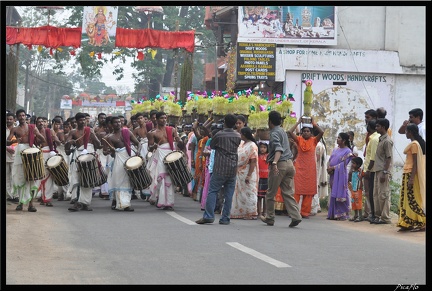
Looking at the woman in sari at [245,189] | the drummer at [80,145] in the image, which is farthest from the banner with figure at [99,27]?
the woman in sari at [245,189]

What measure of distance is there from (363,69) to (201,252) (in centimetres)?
2457

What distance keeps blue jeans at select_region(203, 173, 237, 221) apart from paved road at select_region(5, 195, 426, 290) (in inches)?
9.6

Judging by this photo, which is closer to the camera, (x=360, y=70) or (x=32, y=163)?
(x=32, y=163)

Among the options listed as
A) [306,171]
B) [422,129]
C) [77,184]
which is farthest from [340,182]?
[77,184]

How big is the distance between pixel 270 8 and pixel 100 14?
23.3 feet

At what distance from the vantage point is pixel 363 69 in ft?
109

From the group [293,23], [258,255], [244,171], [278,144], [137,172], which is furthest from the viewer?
[293,23]

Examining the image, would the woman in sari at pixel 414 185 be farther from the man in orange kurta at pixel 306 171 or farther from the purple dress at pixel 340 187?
the man in orange kurta at pixel 306 171

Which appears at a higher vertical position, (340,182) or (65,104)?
(65,104)

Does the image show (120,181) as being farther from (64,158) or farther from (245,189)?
(64,158)

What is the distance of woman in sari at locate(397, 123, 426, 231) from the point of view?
1224 centimetres

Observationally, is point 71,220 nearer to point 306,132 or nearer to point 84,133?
point 84,133

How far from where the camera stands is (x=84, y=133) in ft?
56.1

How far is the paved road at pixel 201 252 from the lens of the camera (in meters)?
8.14
